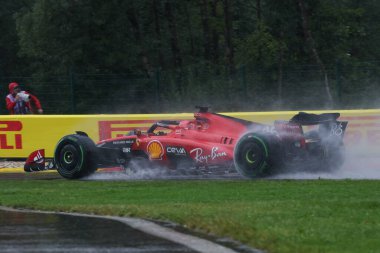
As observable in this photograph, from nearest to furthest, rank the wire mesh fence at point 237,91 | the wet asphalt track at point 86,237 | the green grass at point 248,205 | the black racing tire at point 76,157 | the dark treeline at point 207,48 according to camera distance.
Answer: the wet asphalt track at point 86,237, the green grass at point 248,205, the black racing tire at point 76,157, the wire mesh fence at point 237,91, the dark treeline at point 207,48

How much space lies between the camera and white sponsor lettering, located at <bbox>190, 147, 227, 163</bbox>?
16.4m

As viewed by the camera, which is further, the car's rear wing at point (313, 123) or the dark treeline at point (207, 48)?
the dark treeline at point (207, 48)

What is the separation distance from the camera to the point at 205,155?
1650 centimetres

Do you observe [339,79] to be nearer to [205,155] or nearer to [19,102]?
[19,102]

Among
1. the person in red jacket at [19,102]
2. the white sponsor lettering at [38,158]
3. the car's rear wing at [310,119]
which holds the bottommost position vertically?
the white sponsor lettering at [38,158]

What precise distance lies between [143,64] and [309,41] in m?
7.23

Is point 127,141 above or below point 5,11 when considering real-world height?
below

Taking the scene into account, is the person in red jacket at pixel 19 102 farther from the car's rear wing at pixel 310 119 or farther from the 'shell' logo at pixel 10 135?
the car's rear wing at pixel 310 119

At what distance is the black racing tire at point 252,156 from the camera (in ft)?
51.6

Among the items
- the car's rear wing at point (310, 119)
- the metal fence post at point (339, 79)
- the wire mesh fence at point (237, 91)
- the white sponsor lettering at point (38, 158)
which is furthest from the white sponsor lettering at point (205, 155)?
the metal fence post at point (339, 79)

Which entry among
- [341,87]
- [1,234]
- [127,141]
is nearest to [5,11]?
[341,87]

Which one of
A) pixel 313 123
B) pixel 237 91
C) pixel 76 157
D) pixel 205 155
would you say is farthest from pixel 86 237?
pixel 237 91

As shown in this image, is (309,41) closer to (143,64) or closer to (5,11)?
(143,64)

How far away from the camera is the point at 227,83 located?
28.3 metres
